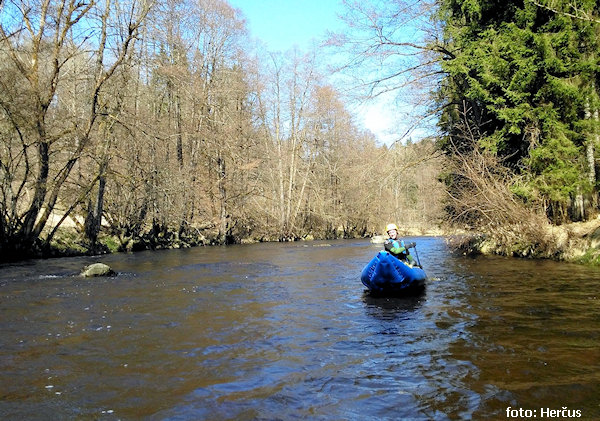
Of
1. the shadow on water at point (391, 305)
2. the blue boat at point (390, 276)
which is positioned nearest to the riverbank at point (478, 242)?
the blue boat at point (390, 276)

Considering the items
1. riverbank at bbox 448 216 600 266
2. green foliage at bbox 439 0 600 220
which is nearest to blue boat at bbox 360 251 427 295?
riverbank at bbox 448 216 600 266

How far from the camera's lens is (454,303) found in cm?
827

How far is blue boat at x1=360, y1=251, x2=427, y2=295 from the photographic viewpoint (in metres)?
9.04

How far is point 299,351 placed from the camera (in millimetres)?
5512

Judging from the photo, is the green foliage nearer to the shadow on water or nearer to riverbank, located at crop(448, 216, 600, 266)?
riverbank, located at crop(448, 216, 600, 266)

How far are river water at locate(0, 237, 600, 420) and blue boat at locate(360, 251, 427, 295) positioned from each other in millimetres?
301

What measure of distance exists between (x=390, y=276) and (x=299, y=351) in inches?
157

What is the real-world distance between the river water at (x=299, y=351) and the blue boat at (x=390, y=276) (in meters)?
0.30

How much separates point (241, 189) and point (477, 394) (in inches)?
1037

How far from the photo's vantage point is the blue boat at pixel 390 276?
9039 millimetres

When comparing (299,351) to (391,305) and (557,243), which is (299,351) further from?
(557,243)

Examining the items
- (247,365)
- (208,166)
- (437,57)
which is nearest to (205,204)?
(208,166)

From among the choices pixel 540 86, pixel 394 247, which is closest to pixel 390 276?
pixel 394 247

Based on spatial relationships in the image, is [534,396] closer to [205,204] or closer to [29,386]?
[29,386]
